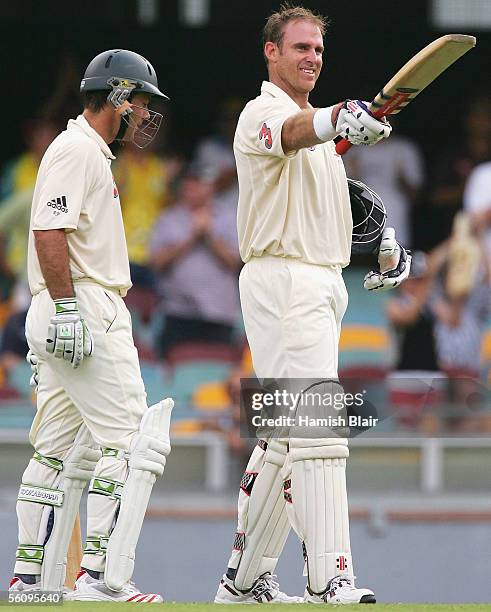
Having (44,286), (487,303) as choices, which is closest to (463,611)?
(44,286)

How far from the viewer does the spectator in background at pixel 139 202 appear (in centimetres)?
1041

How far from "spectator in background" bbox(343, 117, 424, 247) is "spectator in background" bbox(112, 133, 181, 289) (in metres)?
1.38

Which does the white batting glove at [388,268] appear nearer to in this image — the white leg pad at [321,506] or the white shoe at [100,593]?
the white leg pad at [321,506]

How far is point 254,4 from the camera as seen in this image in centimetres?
1109

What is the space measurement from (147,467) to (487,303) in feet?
19.4

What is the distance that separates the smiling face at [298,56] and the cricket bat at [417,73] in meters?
0.67

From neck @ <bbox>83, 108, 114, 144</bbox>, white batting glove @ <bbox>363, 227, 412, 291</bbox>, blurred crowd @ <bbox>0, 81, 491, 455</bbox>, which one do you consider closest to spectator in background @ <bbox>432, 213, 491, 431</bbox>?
blurred crowd @ <bbox>0, 81, 491, 455</bbox>

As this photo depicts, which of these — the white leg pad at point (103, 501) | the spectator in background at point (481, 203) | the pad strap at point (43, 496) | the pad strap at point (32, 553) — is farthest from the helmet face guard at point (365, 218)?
the spectator in background at point (481, 203)

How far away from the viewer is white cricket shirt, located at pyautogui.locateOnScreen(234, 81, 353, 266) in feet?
16.4

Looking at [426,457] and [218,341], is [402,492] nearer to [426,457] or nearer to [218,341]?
[426,457]

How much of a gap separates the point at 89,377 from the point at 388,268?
48.6 inches

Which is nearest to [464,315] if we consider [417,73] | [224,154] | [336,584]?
[224,154]

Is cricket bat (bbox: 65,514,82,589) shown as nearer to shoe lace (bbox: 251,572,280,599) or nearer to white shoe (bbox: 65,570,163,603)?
white shoe (bbox: 65,570,163,603)

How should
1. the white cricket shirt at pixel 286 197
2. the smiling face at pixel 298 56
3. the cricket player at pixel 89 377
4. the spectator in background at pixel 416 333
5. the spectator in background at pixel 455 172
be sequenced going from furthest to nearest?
the spectator in background at pixel 455 172, the spectator in background at pixel 416 333, the smiling face at pixel 298 56, the white cricket shirt at pixel 286 197, the cricket player at pixel 89 377
